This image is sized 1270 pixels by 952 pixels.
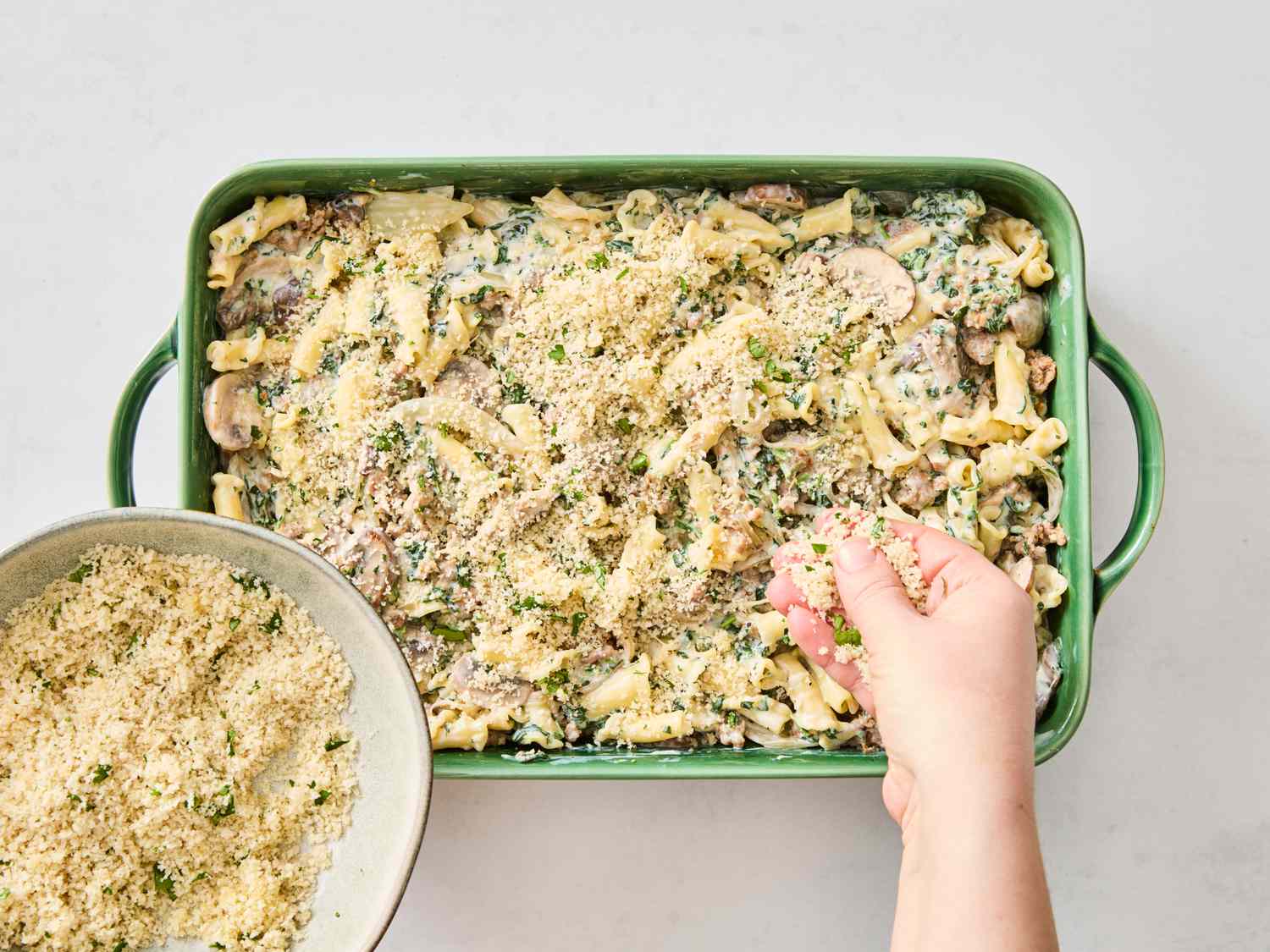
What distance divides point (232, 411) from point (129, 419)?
0.22 meters

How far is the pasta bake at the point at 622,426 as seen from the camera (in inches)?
91.2

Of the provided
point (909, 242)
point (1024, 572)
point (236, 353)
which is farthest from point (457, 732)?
point (909, 242)

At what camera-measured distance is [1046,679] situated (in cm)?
231

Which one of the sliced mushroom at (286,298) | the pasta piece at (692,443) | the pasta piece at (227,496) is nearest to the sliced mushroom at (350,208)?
the sliced mushroom at (286,298)

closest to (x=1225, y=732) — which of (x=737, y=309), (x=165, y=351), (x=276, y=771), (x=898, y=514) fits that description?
(x=898, y=514)

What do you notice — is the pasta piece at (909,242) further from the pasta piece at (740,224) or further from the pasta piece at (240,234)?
the pasta piece at (240,234)

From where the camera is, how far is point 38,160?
273 centimetres

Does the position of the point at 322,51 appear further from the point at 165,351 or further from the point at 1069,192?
the point at 1069,192

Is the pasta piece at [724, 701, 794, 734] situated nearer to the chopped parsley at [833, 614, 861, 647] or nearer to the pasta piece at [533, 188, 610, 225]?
the chopped parsley at [833, 614, 861, 647]

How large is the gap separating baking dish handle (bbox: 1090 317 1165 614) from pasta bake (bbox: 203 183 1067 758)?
4.7 inches

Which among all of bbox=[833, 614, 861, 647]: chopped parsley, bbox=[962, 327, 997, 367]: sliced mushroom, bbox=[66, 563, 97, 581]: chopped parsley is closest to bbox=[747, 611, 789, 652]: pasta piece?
bbox=[833, 614, 861, 647]: chopped parsley

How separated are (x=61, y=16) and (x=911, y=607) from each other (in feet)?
8.70

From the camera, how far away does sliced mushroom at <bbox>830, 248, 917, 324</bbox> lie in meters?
Answer: 2.37

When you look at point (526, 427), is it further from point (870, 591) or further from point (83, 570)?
point (83, 570)
